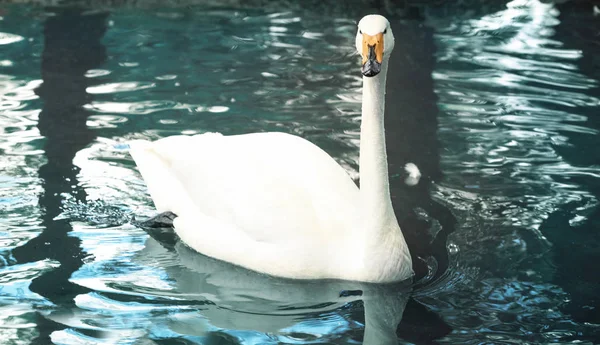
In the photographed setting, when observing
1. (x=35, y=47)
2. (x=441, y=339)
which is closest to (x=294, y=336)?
(x=441, y=339)

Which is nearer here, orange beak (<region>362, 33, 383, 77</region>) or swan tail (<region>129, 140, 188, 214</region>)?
orange beak (<region>362, 33, 383, 77</region>)

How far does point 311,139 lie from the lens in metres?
8.28

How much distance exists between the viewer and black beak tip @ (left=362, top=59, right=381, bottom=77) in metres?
5.00

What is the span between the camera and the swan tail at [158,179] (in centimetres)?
641

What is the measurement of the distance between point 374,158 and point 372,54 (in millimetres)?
607

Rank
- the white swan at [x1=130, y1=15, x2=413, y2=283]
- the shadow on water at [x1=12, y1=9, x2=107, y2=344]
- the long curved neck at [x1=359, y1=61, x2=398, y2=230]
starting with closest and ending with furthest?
the long curved neck at [x1=359, y1=61, x2=398, y2=230] → the white swan at [x1=130, y1=15, x2=413, y2=283] → the shadow on water at [x1=12, y1=9, x2=107, y2=344]

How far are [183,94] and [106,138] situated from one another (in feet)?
5.29

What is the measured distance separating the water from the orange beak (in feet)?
4.21

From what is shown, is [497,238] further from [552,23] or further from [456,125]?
[552,23]

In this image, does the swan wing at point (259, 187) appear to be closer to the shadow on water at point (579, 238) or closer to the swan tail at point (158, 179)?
the swan tail at point (158, 179)

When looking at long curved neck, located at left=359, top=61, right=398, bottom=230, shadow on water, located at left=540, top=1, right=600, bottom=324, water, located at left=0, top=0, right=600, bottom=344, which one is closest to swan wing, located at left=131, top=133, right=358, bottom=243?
long curved neck, located at left=359, top=61, right=398, bottom=230

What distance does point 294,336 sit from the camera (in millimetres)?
5012

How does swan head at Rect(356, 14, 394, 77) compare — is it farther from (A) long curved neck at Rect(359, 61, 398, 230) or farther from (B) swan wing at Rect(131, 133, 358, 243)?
(B) swan wing at Rect(131, 133, 358, 243)

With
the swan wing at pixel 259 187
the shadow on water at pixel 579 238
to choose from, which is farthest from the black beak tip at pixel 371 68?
the shadow on water at pixel 579 238
